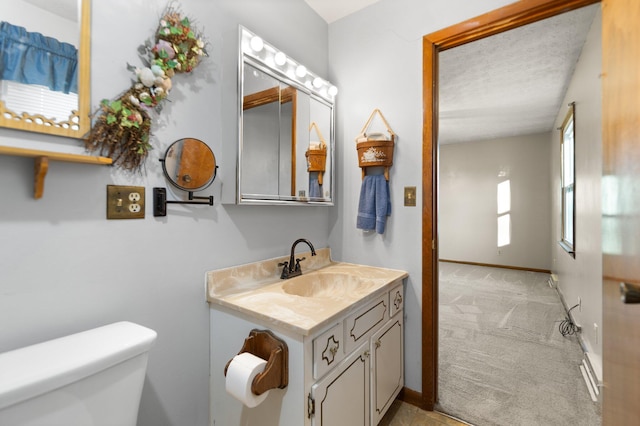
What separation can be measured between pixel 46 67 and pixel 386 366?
191cm

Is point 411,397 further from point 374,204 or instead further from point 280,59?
point 280,59

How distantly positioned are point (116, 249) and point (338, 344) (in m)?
0.94

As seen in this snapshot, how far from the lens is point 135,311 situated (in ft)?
3.57

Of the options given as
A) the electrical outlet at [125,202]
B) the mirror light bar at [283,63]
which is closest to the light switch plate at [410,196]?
the mirror light bar at [283,63]

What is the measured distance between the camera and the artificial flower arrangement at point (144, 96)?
984mm

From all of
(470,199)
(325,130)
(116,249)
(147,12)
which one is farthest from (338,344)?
(470,199)

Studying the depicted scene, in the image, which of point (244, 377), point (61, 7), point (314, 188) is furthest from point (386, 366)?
point (61, 7)

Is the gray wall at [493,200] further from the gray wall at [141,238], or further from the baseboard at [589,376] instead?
the gray wall at [141,238]

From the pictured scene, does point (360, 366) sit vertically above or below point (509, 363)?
above

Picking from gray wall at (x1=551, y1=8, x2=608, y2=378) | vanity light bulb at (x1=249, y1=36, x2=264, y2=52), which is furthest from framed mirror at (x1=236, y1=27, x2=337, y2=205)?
gray wall at (x1=551, y1=8, x2=608, y2=378)

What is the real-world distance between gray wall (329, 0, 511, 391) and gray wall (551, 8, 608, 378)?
119 cm

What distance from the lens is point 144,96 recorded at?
1.06 meters

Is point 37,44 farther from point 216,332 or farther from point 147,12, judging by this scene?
point 216,332

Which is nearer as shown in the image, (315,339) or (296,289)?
(315,339)
